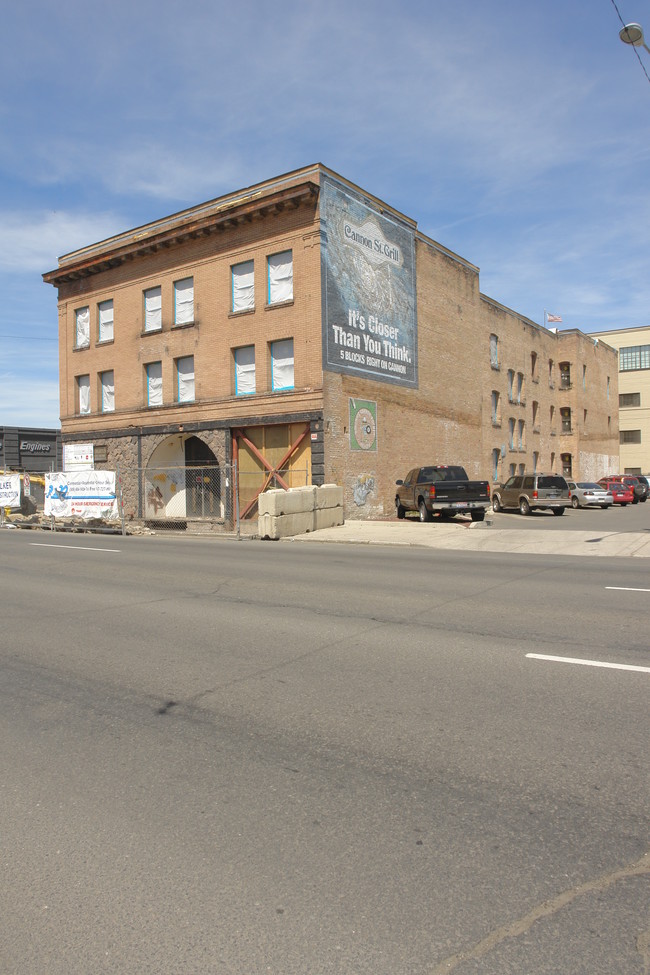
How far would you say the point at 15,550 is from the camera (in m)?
16.6

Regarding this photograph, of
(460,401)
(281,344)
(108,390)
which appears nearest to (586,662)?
(281,344)

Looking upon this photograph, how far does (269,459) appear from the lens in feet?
85.5

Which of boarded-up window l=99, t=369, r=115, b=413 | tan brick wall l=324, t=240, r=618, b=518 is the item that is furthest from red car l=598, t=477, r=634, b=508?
boarded-up window l=99, t=369, r=115, b=413

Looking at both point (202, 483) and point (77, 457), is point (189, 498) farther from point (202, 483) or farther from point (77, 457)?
point (77, 457)

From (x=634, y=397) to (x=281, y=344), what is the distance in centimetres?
5085

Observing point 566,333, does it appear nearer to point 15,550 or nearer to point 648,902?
point 15,550

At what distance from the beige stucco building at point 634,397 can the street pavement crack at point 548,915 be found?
6765 centimetres

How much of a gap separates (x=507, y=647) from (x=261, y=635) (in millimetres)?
2479

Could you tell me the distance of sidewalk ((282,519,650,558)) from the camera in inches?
617

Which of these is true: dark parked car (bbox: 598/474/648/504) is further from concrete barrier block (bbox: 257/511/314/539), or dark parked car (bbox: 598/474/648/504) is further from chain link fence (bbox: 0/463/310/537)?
concrete barrier block (bbox: 257/511/314/539)

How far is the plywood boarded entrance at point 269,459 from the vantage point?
2495cm

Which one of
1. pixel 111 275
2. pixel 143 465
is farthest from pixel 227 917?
pixel 111 275

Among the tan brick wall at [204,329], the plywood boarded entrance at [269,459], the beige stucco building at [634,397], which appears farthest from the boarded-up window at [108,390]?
the beige stucco building at [634,397]

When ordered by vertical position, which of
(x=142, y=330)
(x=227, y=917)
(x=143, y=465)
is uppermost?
(x=142, y=330)
